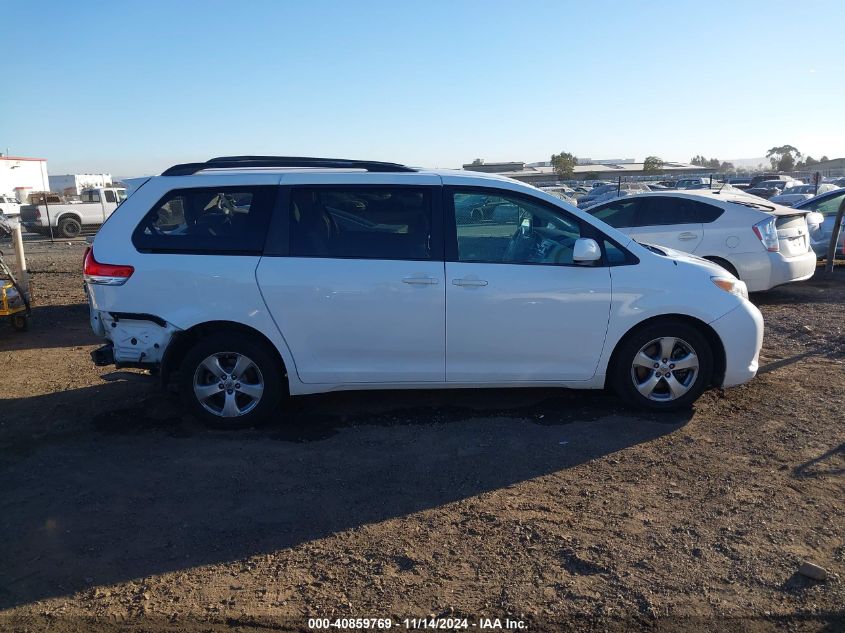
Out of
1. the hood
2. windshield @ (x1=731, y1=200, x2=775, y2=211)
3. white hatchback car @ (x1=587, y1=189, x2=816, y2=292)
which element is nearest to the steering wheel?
the hood

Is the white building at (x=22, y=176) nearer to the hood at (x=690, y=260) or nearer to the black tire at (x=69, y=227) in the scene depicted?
the black tire at (x=69, y=227)

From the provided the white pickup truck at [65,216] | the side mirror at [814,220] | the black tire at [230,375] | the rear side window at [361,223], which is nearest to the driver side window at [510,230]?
the rear side window at [361,223]

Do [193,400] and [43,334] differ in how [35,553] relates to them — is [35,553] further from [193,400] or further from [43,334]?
[43,334]

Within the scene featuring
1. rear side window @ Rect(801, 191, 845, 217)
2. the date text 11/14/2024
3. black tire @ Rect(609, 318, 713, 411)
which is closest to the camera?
the date text 11/14/2024

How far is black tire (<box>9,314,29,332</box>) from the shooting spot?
28.6 feet

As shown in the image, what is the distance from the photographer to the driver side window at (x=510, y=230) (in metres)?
5.24

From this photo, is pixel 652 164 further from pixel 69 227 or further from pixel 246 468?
pixel 246 468

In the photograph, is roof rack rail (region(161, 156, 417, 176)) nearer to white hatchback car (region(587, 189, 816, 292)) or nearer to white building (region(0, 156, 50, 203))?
white hatchback car (region(587, 189, 816, 292))

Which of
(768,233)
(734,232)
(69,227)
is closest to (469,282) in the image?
(734,232)

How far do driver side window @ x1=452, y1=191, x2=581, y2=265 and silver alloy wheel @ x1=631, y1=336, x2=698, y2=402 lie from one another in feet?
3.06

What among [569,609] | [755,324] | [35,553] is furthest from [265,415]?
[755,324]

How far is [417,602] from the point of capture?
315 centimetres

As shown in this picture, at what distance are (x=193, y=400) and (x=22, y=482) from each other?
3.95ft

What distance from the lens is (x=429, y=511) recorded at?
3.99 m
